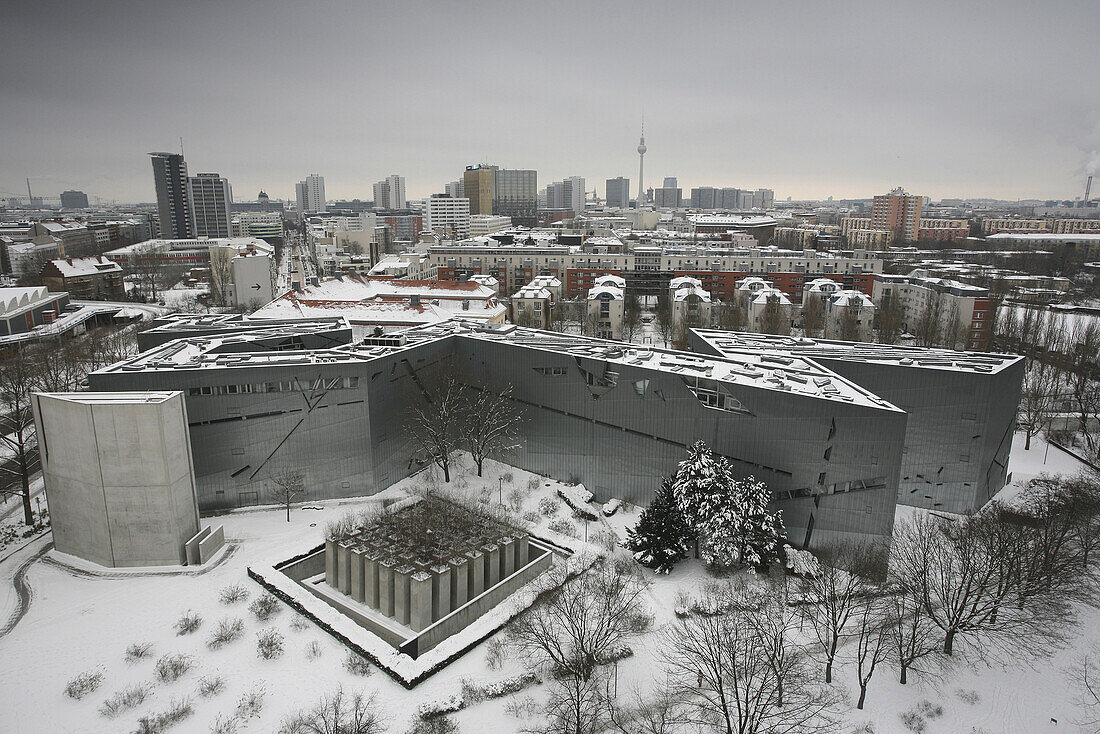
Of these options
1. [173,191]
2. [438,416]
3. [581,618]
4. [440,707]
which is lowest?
[440,707]

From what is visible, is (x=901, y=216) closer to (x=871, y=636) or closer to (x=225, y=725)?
(x=871, y=636)

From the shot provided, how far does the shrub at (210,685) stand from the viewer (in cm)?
1636

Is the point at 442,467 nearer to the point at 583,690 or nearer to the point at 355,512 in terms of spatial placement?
the point at 355,512

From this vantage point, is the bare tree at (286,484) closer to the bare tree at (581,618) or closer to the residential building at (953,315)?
the bare tree at (581,618)

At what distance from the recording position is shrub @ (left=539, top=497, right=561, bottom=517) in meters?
26.6

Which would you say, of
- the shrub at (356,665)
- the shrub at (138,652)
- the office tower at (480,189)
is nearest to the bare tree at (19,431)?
the shrub at (138,652)

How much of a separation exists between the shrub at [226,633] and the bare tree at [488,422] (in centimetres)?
1309

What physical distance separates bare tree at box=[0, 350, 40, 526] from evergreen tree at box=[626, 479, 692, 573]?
25.4 m

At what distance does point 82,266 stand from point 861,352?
85947mm

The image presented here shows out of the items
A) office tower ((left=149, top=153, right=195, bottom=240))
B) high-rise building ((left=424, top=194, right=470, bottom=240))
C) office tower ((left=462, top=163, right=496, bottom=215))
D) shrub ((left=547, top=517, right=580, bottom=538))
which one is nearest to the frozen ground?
shrub ((left=547, top=517, right=580, bottom=538))

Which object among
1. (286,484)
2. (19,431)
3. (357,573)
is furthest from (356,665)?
(19,431)

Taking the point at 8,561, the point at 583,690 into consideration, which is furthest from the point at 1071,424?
the point at 8,561

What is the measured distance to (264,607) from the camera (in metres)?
20.0

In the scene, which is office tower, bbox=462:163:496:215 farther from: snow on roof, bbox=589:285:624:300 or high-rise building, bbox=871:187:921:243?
snow on roof, bbox=589:285:624:300
